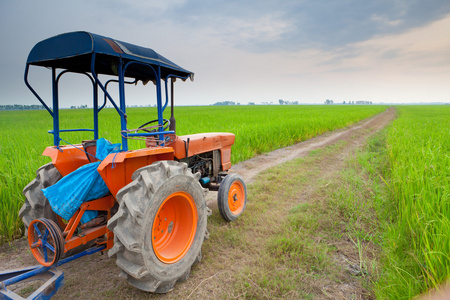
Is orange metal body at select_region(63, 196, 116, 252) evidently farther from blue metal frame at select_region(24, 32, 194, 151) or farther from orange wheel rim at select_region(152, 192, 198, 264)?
blue metal frame at select_region(24, 32, 194, 151)

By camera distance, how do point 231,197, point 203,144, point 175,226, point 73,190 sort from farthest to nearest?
point 231,197
point 203,144
point 175,226
point 73,190

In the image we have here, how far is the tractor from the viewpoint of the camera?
2094 mm

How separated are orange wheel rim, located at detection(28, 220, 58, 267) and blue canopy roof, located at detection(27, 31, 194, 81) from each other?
4.69 feet

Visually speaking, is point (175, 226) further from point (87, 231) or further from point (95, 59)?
point (95, 59)

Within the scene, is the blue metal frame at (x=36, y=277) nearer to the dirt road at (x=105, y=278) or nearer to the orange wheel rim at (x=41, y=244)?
the orange wheel rim at (x=41, y=244)

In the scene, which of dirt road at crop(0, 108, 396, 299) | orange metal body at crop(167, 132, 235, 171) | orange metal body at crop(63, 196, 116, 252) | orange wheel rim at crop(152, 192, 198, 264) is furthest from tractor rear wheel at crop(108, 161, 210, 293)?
orange metal body at crop(167, 132, 235, 171)

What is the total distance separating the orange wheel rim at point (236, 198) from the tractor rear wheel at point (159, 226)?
40.4 inches

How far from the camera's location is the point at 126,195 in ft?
6.86

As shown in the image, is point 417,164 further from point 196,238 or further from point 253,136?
point 253,136

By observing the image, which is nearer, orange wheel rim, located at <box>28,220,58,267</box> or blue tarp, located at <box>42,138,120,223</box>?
orange wheel rim, located at <box>28,220,58,267</box>

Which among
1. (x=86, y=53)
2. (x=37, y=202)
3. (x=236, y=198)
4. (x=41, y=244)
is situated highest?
(x=86, y=53)

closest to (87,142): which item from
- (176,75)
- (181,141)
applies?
(181,141)

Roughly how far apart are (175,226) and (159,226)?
0.67ft

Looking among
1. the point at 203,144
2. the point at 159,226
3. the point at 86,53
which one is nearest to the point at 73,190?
the point at 159,226
